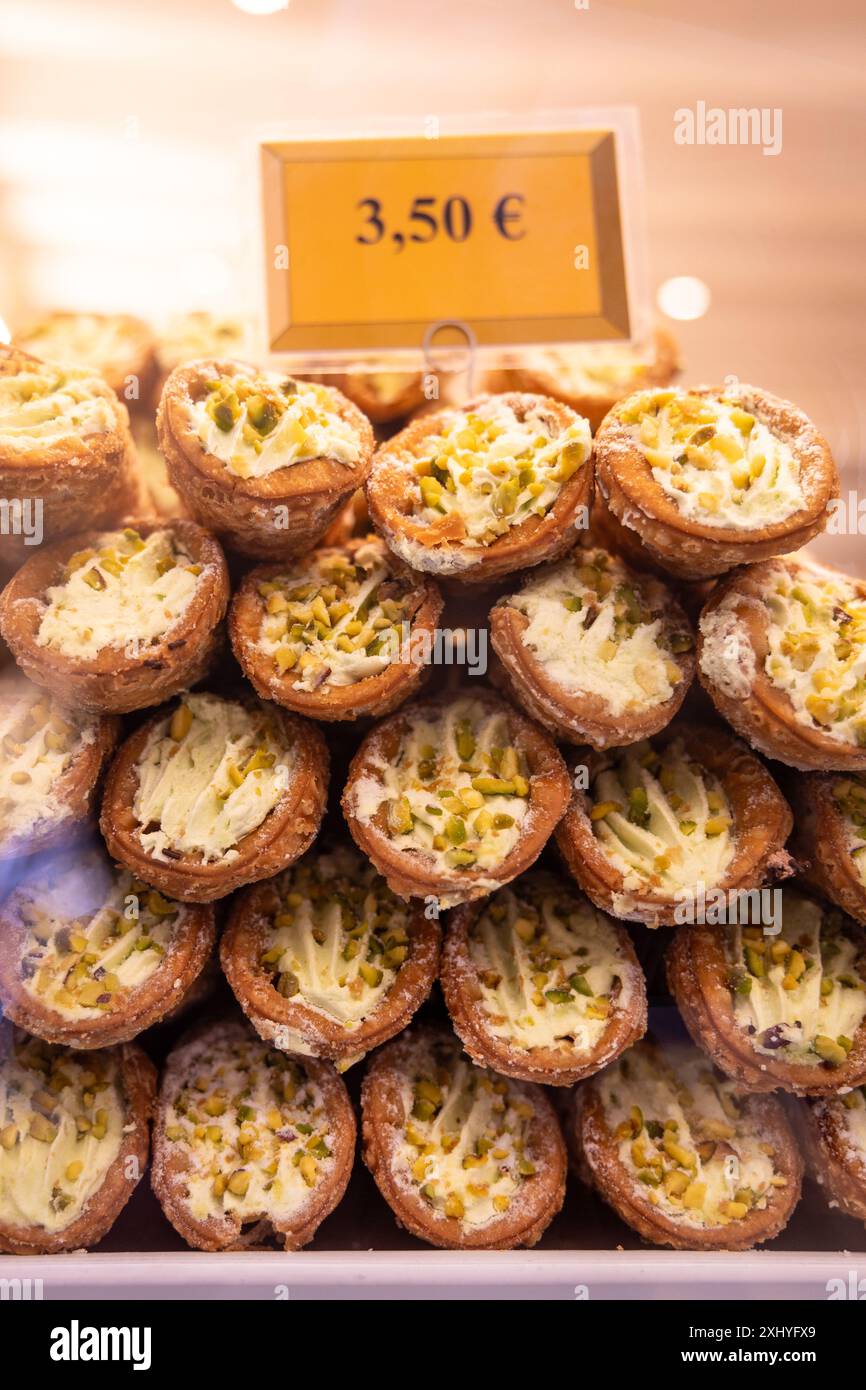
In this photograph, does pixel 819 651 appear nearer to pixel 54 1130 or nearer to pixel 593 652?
pixel 593 652

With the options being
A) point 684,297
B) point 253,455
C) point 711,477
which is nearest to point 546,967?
point 711,477

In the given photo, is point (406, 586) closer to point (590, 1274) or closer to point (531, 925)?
point (531, 925)

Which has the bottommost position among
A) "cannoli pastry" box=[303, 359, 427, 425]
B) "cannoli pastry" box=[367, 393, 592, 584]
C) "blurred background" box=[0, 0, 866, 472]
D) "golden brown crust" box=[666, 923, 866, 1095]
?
"golden brown crust" box=[666, 923, 866, 1095]

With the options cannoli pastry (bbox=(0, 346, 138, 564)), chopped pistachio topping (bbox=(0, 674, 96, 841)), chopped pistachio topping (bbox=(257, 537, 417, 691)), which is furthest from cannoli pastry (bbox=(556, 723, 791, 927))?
cannoli pastry (bbox=(0, 346, 138, 564))

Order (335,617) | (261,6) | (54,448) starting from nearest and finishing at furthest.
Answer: (54,448) < (335,617) < (261,6)

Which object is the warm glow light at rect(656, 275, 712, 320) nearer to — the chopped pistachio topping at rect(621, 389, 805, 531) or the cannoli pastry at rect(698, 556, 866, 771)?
the chopped pistachio topping at rect(621, 389, 805, 531)
